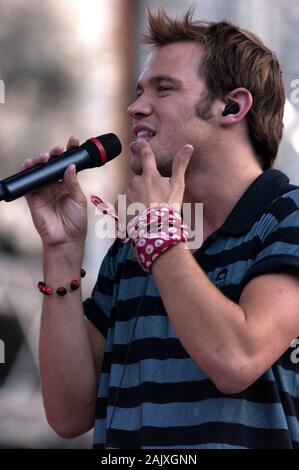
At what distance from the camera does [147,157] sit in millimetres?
1734

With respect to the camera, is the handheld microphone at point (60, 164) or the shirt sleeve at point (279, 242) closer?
the shirt sleeve at point (279, 242)

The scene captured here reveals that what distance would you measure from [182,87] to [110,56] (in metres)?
0.79

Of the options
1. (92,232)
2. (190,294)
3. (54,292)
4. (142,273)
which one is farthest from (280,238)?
(92,232)

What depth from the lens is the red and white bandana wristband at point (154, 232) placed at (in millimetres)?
1575

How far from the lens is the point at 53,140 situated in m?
2.72

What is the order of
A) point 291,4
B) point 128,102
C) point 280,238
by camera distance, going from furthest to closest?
point 128,102, point 291,4, point 280,238

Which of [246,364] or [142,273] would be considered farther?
[142,273]

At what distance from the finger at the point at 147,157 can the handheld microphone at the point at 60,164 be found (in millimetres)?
77

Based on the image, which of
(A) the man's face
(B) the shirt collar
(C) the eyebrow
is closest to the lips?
(A) the man's face

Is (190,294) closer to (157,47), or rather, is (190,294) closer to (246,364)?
(246,364)

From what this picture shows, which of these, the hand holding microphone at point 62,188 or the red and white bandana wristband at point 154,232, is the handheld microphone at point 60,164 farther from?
the red and white bandana wristband at point 154,232

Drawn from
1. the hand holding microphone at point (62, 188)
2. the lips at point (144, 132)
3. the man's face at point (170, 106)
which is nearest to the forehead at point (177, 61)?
the man's face at point (170, 106)

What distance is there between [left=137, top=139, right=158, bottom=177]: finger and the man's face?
10 centimetres
